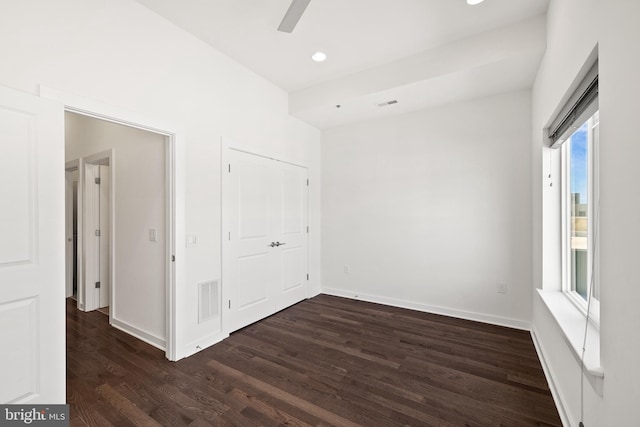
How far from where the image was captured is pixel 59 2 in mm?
1871

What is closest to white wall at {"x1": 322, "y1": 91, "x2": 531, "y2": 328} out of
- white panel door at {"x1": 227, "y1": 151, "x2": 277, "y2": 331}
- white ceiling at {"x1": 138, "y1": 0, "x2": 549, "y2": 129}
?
white ceiling at {"x1": 138, "y1": 0, "x2": 549, "y2": 129}

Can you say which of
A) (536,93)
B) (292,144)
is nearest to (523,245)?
(536,93)

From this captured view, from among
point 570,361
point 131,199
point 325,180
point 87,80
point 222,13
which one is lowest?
point 570,361

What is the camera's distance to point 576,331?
5.72ft

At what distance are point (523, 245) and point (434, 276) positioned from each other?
107 cm

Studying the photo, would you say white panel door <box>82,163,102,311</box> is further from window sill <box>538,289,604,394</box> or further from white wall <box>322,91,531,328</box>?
window sill <box>538,289,604,394</box>

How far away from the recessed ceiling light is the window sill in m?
3.08

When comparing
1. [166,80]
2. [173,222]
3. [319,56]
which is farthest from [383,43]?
[173,222]

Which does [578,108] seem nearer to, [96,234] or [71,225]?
[96,234]

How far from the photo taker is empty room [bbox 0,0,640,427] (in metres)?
1.63

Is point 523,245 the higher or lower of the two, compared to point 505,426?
higher

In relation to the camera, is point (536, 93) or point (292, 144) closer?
point (536, 93)

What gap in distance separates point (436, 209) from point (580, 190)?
1641 mm

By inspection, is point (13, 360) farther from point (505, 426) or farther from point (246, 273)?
point (505, 426)
